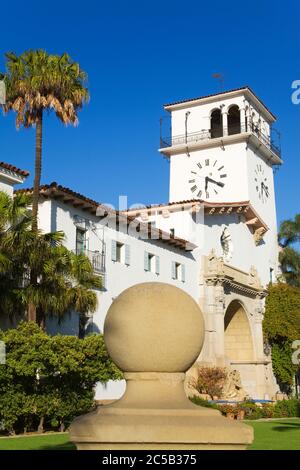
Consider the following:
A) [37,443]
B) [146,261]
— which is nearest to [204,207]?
[146,261]

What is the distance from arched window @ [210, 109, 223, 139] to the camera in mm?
51500

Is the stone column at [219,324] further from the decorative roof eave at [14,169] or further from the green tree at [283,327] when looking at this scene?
the decorative roof eave at [14,169]

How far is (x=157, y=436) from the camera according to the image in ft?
23.3

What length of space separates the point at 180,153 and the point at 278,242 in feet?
38.9

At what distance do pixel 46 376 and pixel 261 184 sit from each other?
33173mm

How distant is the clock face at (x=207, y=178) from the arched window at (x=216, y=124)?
3.54 m

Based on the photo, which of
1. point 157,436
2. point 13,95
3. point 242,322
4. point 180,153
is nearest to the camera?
point 157,436

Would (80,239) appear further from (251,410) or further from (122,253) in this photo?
(251,410)

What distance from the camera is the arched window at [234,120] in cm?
5122

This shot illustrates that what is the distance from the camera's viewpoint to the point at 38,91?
23.1m

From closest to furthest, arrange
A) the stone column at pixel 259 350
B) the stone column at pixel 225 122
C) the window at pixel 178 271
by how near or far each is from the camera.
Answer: the window at pixel 178 271, the stone column at pixel 259 350, the stone column at pixel 225 122

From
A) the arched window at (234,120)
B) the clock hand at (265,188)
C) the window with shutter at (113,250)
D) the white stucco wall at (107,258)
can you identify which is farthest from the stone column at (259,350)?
the window with shutter at (113,250)
